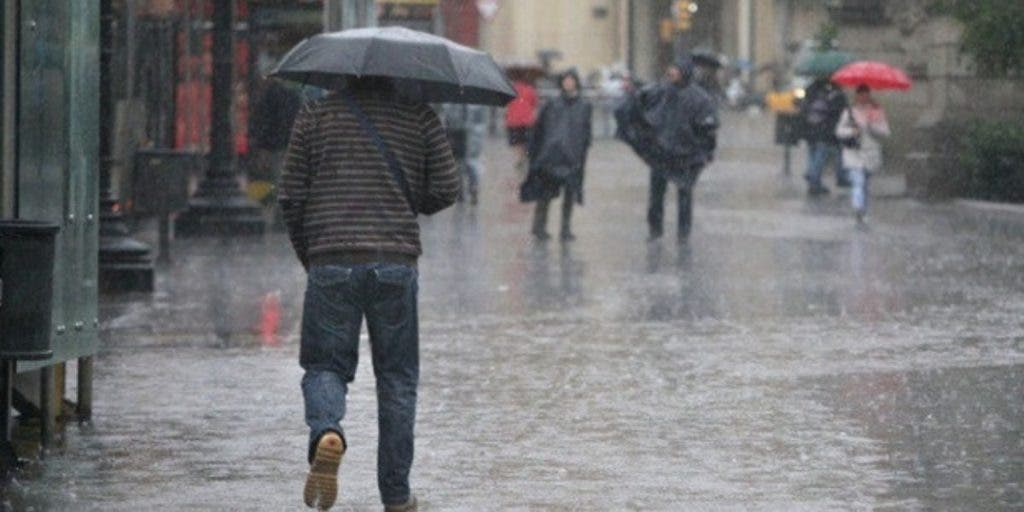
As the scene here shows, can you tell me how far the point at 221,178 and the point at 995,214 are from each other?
8.78 metres

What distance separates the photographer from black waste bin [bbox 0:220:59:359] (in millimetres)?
10422

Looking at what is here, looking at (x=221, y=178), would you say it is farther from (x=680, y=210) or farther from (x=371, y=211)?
(x=371, y=211)

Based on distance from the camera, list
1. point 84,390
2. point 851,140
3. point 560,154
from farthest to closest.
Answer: point 851,140 < point 560,154 < point 84,390

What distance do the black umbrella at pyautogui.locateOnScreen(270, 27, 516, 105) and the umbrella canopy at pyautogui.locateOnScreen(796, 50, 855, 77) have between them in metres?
27.2

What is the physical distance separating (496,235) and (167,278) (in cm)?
623

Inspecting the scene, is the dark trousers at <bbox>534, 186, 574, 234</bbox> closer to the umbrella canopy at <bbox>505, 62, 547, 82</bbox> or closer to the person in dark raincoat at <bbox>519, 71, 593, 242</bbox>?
the person in dark raincoat at <bbox>519, 71, 593, 242</bbox>

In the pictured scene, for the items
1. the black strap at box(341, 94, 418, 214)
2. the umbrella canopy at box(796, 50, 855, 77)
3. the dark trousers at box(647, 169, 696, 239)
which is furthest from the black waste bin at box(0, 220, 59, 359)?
the umbrella canopy at box(796, 50, 855, 77)

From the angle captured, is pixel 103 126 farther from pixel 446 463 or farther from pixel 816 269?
pixel 446 463

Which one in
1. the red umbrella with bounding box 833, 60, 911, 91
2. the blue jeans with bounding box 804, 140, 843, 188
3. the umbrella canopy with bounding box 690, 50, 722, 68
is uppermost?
the umbrella canopy with bounding box 690, 50, 722, 68

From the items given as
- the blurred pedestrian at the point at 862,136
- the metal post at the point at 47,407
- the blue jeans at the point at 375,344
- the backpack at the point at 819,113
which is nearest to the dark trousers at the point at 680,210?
the blurred pedestrian at the point at 862,136

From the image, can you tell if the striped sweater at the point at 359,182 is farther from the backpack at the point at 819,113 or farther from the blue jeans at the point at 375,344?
the backpack at the point at 819,113

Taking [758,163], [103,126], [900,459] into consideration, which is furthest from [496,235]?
[758,163]

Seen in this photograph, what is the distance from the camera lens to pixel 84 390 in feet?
40.0

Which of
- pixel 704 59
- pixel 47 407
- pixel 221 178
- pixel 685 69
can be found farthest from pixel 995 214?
pixel 47 407
